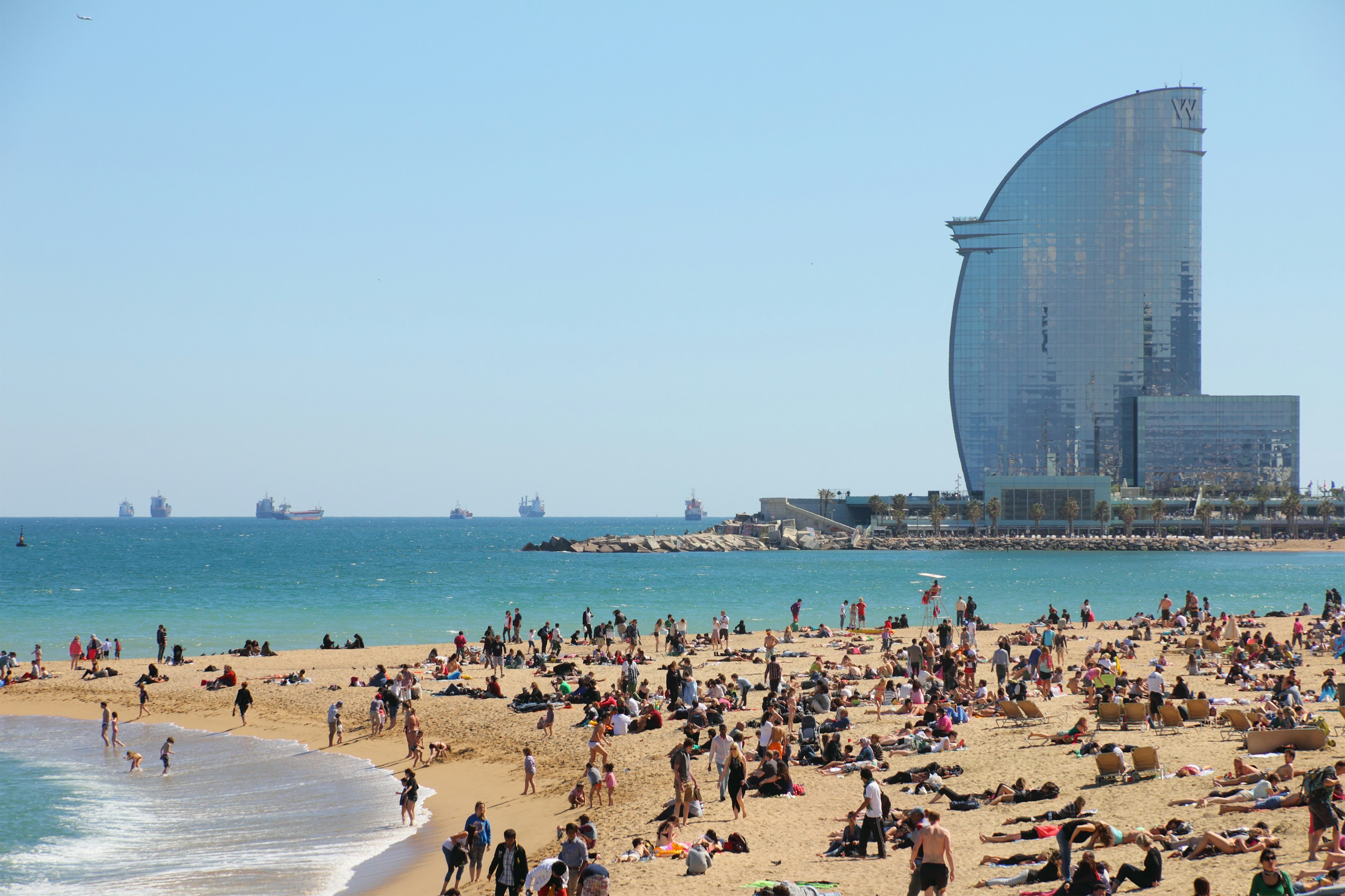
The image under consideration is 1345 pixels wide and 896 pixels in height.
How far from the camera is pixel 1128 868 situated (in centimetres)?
1122

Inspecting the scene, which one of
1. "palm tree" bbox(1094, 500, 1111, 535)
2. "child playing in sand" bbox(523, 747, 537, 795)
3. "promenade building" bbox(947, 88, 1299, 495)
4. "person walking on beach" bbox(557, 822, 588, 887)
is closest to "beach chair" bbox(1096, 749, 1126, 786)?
"person walking on beach" bbox(557, 822, 588, 887)

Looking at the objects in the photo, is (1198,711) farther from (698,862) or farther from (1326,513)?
(1326,513)

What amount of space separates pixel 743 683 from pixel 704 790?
7376 millimetres

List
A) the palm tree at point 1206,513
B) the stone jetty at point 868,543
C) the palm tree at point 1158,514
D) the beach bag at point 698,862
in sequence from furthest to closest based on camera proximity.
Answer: the palm tree at point 1206,513
the palm tree at point 1158,514
the stone jetty at point 868,543
the beach bag at point 698,862

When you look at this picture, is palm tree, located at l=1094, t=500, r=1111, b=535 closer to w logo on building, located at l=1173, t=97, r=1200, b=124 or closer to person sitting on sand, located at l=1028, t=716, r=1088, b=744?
w logo on building, located at l=1173, t=97, r=1200, b=124

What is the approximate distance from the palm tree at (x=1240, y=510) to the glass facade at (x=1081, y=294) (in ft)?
93.1

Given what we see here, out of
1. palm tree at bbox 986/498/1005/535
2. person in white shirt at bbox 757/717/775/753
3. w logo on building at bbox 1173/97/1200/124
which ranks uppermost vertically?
w logo on building at bbox 1173/97/1200/124

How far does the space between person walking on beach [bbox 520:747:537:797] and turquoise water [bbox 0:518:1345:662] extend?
25.5 meters

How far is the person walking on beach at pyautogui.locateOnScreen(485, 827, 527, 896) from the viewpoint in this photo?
12750 mm

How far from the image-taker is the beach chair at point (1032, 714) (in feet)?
69.6

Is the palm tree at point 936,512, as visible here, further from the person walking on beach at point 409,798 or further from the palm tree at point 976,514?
the person walking on beach at point 409,798

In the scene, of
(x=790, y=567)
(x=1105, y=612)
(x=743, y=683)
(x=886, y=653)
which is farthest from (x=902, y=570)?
(x=743, y=683)

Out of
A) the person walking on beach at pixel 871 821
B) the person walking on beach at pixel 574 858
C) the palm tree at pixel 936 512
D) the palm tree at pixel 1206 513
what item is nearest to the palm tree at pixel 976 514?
the palm tree at pixel 936 512

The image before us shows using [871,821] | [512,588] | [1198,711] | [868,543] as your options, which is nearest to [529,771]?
[871,821]
